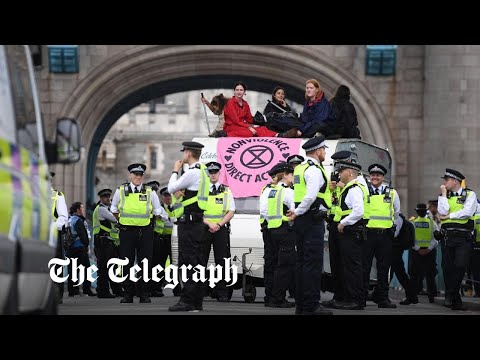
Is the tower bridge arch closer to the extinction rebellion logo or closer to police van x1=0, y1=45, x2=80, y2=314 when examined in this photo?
the extinction rebellion logo

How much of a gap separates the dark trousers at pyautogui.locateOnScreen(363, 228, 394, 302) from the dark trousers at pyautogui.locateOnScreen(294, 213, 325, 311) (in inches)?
138

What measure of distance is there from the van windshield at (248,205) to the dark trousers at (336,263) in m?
2.09

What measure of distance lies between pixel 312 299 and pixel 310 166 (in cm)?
130

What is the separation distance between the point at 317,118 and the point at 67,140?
1008 centimetres

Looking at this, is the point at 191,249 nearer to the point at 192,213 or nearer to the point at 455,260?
the point at 192,213

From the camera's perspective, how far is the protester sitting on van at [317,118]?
19266mm

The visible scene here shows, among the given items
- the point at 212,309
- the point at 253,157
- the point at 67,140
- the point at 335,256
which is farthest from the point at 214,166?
the point at 67,140

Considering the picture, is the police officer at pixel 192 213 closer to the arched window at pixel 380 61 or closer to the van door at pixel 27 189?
the van door at pixel 27 189

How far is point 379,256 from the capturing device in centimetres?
1727

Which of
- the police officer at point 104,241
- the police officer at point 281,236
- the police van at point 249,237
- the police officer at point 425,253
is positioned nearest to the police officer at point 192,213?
the police officer at point 281,236

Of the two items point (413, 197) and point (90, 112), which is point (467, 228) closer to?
point (413, 197)

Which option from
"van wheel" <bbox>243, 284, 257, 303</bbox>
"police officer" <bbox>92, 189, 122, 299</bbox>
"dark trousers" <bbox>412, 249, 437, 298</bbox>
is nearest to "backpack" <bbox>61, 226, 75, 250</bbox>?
"police officer" <bbox>92, 189, 122, 299</bbox>
